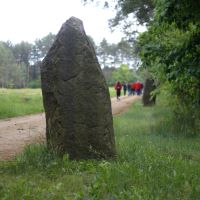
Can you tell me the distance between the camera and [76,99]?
802 cm

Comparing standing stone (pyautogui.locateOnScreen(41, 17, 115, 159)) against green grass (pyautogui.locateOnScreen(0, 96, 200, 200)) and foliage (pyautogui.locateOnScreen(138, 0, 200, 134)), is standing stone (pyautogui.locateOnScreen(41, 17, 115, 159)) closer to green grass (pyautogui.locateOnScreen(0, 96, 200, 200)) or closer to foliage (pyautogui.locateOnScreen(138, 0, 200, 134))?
green grass (pyautogui.locateOnScreen(0, 96, 200, 200))

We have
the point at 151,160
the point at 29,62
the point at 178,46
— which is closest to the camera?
the point at 151,160

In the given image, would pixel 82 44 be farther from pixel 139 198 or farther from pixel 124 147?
pixel 139 198

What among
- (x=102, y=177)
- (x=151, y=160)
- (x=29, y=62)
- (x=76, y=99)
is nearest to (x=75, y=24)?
(x=76, y=99)

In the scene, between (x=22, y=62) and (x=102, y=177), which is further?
(x=22, y=62)

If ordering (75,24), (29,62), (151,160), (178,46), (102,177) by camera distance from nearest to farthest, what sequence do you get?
(102,177)
(151,160)
(75,24)
(178,46)
(29,62)

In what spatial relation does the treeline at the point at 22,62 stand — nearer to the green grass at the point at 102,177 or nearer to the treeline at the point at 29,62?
the treeline at the point at 29,62

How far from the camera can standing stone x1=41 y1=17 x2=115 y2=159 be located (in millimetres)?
7930

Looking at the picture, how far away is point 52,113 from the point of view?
8.23 meters

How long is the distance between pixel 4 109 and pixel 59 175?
16.0 metres

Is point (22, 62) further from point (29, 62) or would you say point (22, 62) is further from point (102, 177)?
point (102, 177)

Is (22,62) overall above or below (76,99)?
above

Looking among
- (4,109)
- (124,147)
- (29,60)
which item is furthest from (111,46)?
(124,147)

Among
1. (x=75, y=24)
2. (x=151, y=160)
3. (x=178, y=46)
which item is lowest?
(x=151, y=160)
